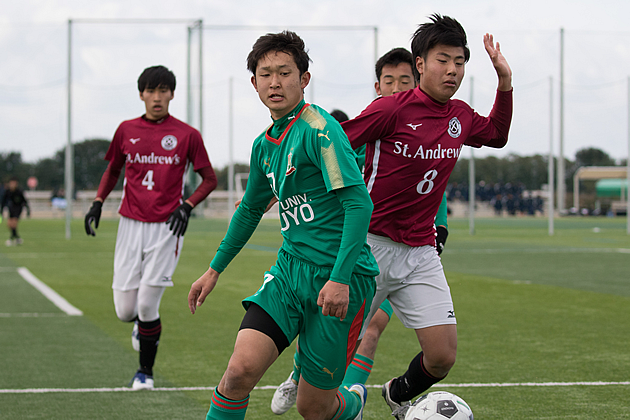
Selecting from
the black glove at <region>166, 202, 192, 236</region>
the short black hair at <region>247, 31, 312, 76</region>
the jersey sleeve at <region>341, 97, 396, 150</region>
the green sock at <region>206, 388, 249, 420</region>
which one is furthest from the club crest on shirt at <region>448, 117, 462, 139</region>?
the black glove at <region>166, 202, 192, 236</region>

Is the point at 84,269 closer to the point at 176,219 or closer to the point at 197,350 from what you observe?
the point at 197,350

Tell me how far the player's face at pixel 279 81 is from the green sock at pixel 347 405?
135cm

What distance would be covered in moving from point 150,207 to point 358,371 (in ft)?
6.41

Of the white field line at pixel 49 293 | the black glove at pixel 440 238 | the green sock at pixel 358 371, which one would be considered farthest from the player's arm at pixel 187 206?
the white field line at pixel 49 293

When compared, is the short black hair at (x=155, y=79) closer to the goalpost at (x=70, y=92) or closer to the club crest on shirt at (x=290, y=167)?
the club crest on shirt at (x=290, y=167)

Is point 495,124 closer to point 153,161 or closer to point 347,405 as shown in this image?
point 347,405

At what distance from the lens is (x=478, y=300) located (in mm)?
9742

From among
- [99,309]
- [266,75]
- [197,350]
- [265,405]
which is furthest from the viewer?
[99,309]

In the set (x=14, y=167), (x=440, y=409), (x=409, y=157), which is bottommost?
(x=440, y=409)

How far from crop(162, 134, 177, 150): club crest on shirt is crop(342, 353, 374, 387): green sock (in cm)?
209

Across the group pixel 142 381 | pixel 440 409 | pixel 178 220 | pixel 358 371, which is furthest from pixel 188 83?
pixel 440 409

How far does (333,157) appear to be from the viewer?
10.0ft

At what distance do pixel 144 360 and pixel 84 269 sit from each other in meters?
9.12

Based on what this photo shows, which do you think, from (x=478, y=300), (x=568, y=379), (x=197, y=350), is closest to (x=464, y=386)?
(x=568, y=379)
